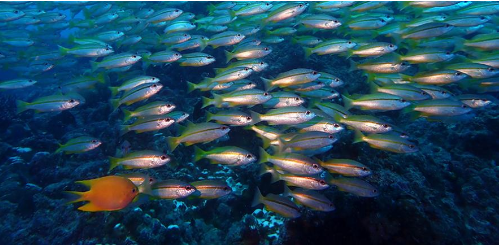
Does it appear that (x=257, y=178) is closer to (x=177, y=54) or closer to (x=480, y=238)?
(x=177, y=54)

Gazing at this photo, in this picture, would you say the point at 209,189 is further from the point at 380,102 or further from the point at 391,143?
the point at 380,102

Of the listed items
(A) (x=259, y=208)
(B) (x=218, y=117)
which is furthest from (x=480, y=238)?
(B) (x=218, y=117)

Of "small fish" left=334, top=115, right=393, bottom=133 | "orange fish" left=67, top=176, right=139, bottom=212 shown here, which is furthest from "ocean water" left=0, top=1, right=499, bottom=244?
"small fish" left=334, top=115, right=393, bottom=133

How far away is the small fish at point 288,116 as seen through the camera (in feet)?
15.4

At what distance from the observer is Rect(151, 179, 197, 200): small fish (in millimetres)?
3994

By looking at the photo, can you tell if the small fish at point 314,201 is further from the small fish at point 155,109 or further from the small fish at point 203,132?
the small fish at point 155,109

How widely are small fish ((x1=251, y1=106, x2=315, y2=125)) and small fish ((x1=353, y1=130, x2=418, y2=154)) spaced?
3.44 feet

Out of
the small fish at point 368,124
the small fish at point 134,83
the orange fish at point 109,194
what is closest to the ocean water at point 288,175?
the orange fish at point 109,194

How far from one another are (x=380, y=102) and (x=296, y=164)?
2.42 meters

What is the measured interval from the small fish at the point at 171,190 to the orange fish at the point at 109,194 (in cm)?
65

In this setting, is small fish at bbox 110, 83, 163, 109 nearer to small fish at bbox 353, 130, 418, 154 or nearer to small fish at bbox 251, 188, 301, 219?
small fish at bbox 251, 188, 301, 219

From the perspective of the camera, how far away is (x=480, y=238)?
15.9 ft

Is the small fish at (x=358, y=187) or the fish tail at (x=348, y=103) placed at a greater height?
the fish tail at (x=348, y=103)

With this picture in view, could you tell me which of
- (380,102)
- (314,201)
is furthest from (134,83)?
(380,102)
